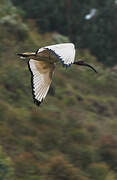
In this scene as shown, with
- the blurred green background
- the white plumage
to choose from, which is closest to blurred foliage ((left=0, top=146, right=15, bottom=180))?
the blurred green background

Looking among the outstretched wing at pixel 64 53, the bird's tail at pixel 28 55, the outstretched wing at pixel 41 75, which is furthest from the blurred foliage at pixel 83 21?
the outstretched wing at pixel 64 53

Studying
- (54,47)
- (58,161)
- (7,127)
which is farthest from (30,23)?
(54,47)

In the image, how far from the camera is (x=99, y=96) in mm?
16312

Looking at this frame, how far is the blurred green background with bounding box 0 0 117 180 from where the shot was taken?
32.5 ft

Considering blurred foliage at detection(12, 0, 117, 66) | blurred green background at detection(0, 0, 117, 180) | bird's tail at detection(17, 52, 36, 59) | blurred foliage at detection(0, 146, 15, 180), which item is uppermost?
blurred foliage at detection(12, 0, 117, 66)

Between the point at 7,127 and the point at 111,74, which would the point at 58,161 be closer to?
the point at 7,127

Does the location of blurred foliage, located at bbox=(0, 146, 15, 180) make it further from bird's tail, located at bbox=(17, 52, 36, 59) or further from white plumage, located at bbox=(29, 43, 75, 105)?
bird's tail, located at bbox=(17, 52, 36, 59)

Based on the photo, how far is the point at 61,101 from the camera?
13734 millimetres

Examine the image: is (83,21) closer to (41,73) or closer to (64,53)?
(41,73)

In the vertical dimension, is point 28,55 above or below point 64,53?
above

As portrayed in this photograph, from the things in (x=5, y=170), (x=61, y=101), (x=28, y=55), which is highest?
(x=61, y=101)

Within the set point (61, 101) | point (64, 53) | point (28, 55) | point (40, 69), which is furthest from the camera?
point (61, 101)

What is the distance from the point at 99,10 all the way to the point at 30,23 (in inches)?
96.1

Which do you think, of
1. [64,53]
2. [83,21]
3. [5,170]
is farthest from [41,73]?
[83,21]
